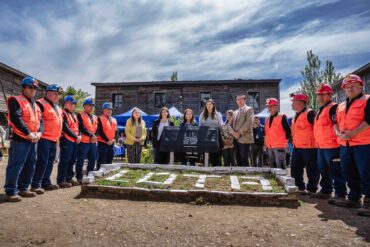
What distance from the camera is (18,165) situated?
4.66m

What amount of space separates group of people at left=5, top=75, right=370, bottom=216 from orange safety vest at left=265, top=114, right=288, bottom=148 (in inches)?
0.5

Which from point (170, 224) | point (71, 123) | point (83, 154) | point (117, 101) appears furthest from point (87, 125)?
point (117, 101)

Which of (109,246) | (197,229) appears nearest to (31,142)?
(109,246)

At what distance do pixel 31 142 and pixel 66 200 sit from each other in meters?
1.27

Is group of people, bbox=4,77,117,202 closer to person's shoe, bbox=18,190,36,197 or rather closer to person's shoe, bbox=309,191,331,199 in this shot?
person's shoe, bbox=18,190,36,197

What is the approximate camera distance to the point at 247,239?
115 inches

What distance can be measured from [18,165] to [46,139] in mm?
844

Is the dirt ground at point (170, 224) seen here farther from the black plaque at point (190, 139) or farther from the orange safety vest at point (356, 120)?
the black plaque at point (190, 139)

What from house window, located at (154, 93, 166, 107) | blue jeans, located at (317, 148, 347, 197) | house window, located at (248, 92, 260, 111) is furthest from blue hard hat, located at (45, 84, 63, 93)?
house window, located at (248, 92, 260, 111)

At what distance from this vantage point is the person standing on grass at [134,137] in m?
8.09

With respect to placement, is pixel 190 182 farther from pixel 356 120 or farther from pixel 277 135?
pixel 356 120

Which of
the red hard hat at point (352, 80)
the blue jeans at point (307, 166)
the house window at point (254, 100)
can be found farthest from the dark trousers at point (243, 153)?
the house window at point (254, 100)

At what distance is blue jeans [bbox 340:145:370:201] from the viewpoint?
4152 mm

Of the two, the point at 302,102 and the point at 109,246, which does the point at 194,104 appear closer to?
the point at 302,102
